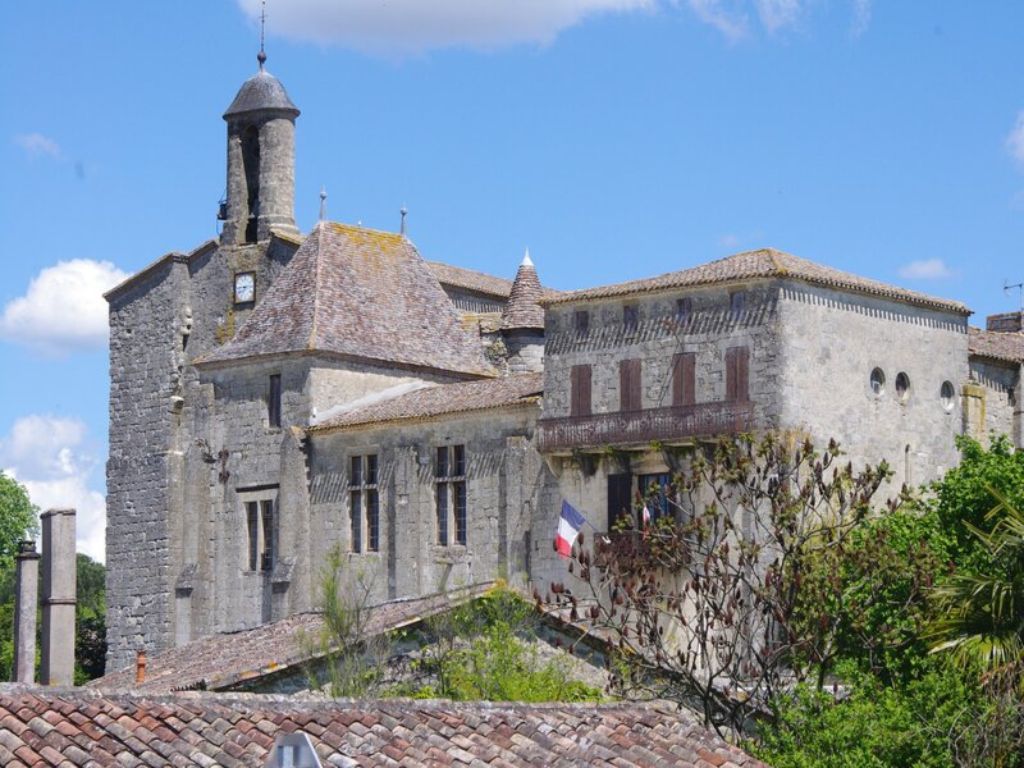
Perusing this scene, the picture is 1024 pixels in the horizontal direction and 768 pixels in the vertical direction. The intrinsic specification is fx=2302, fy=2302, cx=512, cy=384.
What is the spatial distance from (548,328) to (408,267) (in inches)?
393

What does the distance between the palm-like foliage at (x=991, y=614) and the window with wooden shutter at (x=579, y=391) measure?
725 inches

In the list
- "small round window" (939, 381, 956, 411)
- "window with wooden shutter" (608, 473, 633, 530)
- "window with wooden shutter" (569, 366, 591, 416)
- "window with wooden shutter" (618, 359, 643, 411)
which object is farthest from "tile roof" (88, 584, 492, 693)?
"small round window" (939, 381, 956, 411)

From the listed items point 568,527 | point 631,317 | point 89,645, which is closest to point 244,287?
point 89,645

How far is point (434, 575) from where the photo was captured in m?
50.0

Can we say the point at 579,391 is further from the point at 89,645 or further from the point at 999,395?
the point at 89,645

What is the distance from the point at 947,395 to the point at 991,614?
66.5ft

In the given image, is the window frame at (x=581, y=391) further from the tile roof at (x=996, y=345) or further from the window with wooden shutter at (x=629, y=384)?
the tile roof at (x=996, y=345)

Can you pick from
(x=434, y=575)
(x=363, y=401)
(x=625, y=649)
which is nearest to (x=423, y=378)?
(x=363, y=401)

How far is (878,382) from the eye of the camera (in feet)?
154

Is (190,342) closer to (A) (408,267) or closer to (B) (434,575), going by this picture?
(A) (408,267)

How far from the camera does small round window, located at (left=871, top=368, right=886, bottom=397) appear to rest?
46.7 meters

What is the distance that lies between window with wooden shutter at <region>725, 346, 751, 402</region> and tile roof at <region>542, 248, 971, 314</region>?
4.71ft

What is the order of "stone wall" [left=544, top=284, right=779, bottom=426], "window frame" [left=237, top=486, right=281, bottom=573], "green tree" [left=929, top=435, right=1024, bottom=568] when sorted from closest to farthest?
1. "green tree" [left=929, top=435, right=1024, bottom=568]
2. "stone wall" [left=544, top=284, right=779, bottom=426]
3. "window frame" [left=237, top=486, right=281, bottom=573]

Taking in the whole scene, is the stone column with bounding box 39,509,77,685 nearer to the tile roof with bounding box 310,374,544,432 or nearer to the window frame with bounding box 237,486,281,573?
the tile roof with bounding box 310,374,544,432
